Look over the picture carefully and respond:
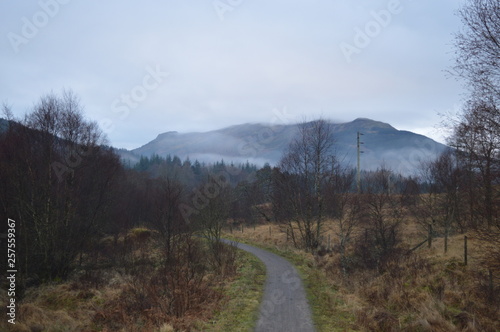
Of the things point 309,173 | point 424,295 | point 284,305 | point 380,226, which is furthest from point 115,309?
point 309,173

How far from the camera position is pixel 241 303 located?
1066cm

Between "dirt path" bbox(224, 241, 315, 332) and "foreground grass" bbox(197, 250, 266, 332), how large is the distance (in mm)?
278

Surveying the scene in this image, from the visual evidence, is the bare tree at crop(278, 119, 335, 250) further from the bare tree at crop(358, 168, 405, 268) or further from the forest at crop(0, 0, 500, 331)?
the bare tree at crop(358, 168, 405, 268)

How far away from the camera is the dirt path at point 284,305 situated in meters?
8.63

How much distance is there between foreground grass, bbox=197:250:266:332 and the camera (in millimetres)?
8633

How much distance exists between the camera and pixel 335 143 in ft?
85.7

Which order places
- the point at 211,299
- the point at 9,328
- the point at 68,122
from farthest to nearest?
the point at 68,122, the point at 211,299, the point at 9,328

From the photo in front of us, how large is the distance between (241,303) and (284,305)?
4.85ft

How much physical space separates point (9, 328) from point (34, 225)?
8875 mm

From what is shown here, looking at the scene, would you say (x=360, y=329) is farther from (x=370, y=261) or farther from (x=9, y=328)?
(x=370, y=261)

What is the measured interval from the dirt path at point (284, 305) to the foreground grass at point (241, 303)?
28cm

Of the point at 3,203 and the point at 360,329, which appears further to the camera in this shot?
the point at 3,203

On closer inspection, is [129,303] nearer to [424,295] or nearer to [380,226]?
[424,295]

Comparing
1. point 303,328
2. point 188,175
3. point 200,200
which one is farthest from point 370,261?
point 188,175
